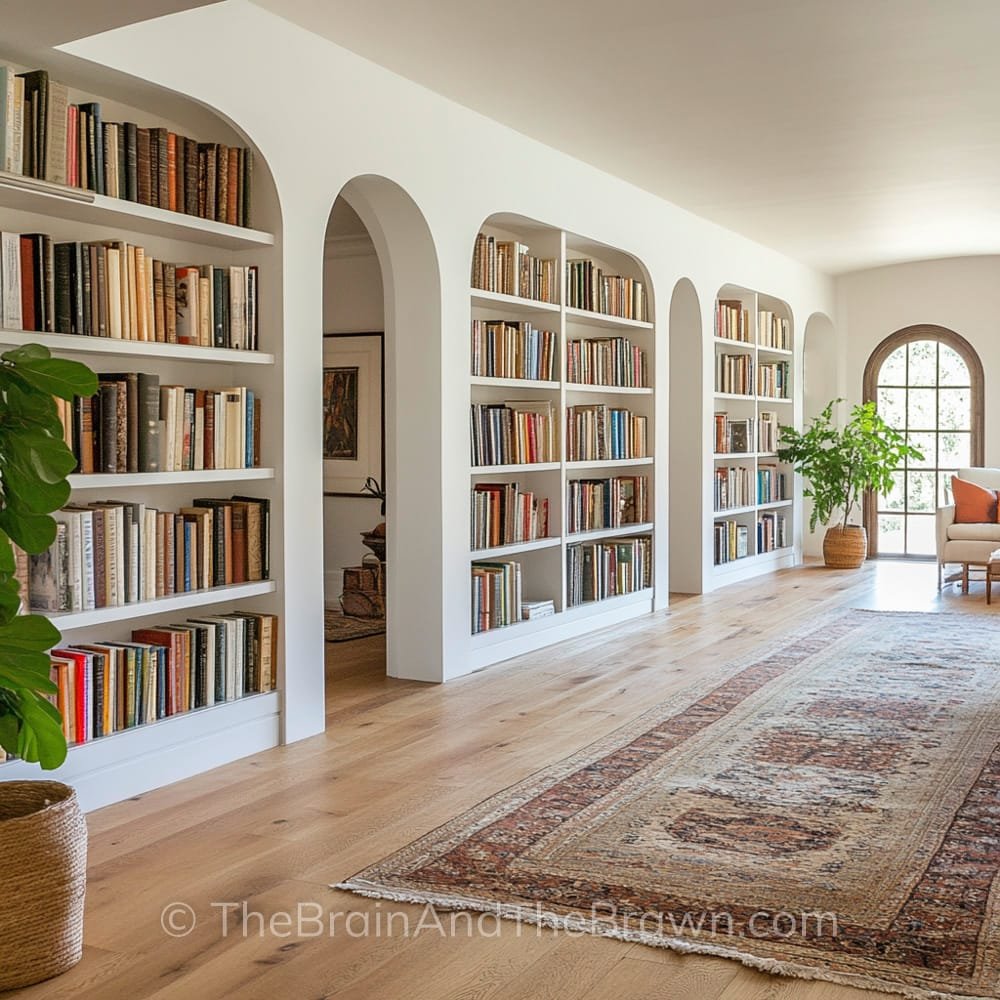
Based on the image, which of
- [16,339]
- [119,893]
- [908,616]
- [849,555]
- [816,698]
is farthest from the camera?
[849,555]

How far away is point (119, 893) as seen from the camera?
323cm

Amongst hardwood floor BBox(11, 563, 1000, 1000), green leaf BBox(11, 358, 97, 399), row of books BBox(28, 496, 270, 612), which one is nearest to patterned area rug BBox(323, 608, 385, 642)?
hardwood floor BBox(11, 563, 1000, 1000)

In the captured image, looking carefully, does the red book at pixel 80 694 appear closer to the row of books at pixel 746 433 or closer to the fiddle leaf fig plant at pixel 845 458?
the row of books at pixel 746 433

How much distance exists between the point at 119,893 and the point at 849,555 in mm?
8970

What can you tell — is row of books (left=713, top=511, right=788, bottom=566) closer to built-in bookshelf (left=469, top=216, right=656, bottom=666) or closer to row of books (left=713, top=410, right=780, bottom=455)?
row of books (left=713, top=410, right=780, bottom=455)

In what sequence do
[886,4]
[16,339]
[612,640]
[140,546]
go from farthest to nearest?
1. [612,640]
2. [886,4]
3. [140,546]
4. [16,339]

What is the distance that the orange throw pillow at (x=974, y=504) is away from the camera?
31.5ft

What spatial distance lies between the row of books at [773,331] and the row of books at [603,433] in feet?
9.47

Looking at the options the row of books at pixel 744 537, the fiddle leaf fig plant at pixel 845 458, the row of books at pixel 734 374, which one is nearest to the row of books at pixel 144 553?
the row of books at pixel 744 537

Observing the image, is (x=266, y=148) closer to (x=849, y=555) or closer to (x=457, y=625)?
(x=457, y=625)

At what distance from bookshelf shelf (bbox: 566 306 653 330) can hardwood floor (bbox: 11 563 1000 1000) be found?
2066 millimetres

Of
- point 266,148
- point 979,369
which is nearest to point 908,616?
point 979,369

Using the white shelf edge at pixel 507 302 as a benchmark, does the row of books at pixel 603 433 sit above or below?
below

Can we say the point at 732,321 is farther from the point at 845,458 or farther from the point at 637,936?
the point at 637,936
